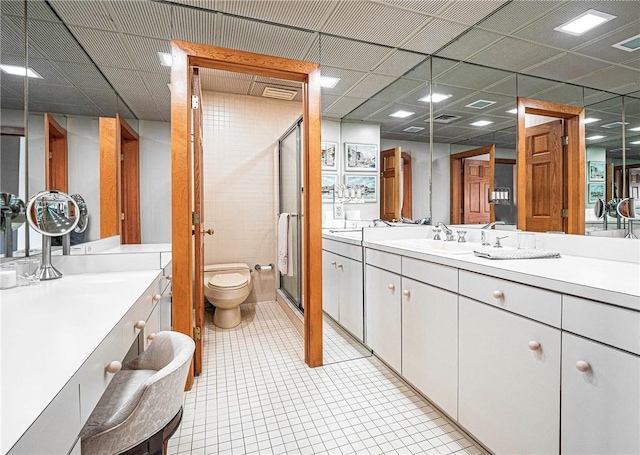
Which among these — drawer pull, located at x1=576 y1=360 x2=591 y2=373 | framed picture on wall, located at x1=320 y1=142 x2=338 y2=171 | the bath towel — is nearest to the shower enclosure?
the bath towel

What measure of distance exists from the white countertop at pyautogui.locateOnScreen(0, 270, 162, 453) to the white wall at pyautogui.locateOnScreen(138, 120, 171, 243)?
1.49m

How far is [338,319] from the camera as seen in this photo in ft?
9.55

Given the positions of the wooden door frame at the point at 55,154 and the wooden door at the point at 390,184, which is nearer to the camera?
the wooden door frame at the point at 55,154

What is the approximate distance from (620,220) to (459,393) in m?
1.12

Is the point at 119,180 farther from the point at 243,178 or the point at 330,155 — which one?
the point at 330,155

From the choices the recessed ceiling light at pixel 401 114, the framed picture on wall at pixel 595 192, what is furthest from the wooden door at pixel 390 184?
the framed picture on wall at pixel 595 192

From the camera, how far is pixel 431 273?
168cm

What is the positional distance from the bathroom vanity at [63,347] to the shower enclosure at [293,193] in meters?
1.61

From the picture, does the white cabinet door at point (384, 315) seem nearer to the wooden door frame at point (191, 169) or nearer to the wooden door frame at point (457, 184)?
the wooden door frame at point (191, 169)

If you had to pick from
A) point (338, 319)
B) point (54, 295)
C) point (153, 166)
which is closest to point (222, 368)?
point (338, 319)

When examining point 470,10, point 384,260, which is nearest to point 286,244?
point 384,260

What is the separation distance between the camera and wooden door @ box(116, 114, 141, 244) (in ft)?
8.15

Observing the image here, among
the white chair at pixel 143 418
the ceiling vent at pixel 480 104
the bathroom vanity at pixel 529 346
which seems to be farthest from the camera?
the ceiling vent at pixel 480 104

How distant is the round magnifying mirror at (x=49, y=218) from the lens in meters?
1.42
